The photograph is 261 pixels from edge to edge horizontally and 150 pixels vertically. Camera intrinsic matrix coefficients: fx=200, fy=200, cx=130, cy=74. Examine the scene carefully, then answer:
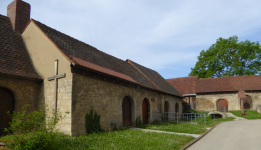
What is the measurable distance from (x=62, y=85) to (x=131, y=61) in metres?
11.4

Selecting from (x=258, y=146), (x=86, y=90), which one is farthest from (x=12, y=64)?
(x=258, y=146)

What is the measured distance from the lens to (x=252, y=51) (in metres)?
33.0

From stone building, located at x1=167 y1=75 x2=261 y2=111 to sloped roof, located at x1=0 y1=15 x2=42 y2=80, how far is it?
2126cm

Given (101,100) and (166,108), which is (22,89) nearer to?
(101,100)

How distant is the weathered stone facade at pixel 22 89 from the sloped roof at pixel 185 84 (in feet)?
72.0

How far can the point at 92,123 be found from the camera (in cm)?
981

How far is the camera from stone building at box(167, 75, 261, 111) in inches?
969

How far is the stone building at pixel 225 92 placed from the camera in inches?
969

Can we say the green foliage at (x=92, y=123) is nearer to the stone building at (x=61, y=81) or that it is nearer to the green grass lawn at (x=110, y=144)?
the stone building at (x=61, y=81)

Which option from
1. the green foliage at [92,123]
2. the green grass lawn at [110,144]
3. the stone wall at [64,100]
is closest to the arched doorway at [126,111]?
the green foliage at [92,123]

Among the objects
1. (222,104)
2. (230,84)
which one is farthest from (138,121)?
(230,84)

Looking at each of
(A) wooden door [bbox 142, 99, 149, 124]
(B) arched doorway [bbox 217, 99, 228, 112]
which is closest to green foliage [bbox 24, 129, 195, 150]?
(A) wooden door [bbox 142, 99, 149, 124]

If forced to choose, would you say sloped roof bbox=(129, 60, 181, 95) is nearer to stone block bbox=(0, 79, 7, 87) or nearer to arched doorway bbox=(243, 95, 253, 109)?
arched doorway bbox=(243, 95, 253, 109)

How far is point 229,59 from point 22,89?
3311cm
